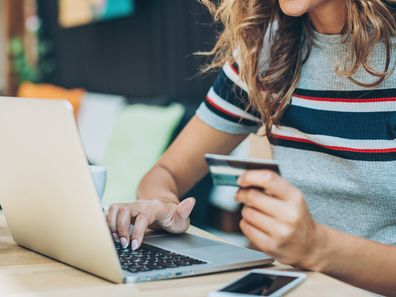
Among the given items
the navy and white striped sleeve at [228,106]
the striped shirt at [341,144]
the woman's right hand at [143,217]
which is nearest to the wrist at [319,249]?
the woman's right hand at [143,217]

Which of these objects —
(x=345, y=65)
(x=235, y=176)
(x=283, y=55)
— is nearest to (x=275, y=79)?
(x=283, y=55)

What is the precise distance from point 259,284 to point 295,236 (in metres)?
0.08

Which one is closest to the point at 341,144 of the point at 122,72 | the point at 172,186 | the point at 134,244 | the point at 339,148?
the point at 339,148

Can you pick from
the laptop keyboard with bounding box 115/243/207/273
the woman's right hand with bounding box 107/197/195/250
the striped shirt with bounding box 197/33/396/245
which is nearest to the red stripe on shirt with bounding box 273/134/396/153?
the striped shirt with bounding box 197/33/396/245

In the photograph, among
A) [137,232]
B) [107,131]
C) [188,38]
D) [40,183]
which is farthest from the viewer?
[107,131]

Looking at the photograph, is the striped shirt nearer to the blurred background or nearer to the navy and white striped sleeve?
the navy and white striped sleeve

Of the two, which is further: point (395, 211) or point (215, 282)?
point (395, 211)

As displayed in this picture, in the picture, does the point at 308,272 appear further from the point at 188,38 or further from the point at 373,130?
the point at 188,38

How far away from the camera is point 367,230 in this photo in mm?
1344

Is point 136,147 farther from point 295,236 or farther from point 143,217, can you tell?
point 295,236

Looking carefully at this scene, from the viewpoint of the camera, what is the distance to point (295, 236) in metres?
0.87

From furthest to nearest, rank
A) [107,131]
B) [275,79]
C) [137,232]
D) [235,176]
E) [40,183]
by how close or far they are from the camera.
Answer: [107,131], [275,79], [137,232], [40,183], [235,176]

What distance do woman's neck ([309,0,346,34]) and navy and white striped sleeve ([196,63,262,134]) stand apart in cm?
24

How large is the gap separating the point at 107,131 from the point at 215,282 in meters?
3.24
